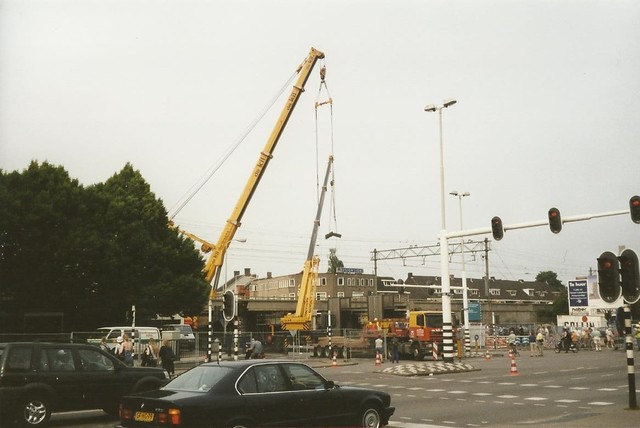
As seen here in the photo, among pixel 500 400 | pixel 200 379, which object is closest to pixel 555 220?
pixel 500 400

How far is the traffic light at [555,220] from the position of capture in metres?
23.9

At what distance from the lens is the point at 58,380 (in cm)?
1358

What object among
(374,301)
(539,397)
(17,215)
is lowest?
(539,397)

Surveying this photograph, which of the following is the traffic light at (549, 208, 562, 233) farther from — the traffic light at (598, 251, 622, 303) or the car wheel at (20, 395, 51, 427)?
the car wheel at (20, 395, 51, 427)

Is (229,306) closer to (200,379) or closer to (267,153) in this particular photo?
(200,379)

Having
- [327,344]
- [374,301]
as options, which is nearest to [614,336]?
[374,301]

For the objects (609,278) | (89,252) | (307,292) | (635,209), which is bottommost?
(609,278)

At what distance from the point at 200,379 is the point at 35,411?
17.3 feet

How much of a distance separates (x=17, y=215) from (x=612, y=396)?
32.0 metres

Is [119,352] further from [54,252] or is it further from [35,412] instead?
[54,252]

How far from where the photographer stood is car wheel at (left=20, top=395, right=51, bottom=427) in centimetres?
1315

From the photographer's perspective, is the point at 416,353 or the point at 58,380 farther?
the point at 416,353

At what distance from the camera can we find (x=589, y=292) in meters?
59.6

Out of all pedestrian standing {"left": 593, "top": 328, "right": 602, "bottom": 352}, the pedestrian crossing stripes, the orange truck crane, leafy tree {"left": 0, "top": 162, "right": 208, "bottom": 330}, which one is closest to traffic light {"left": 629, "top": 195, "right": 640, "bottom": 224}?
the pedestrian crossing stripes
